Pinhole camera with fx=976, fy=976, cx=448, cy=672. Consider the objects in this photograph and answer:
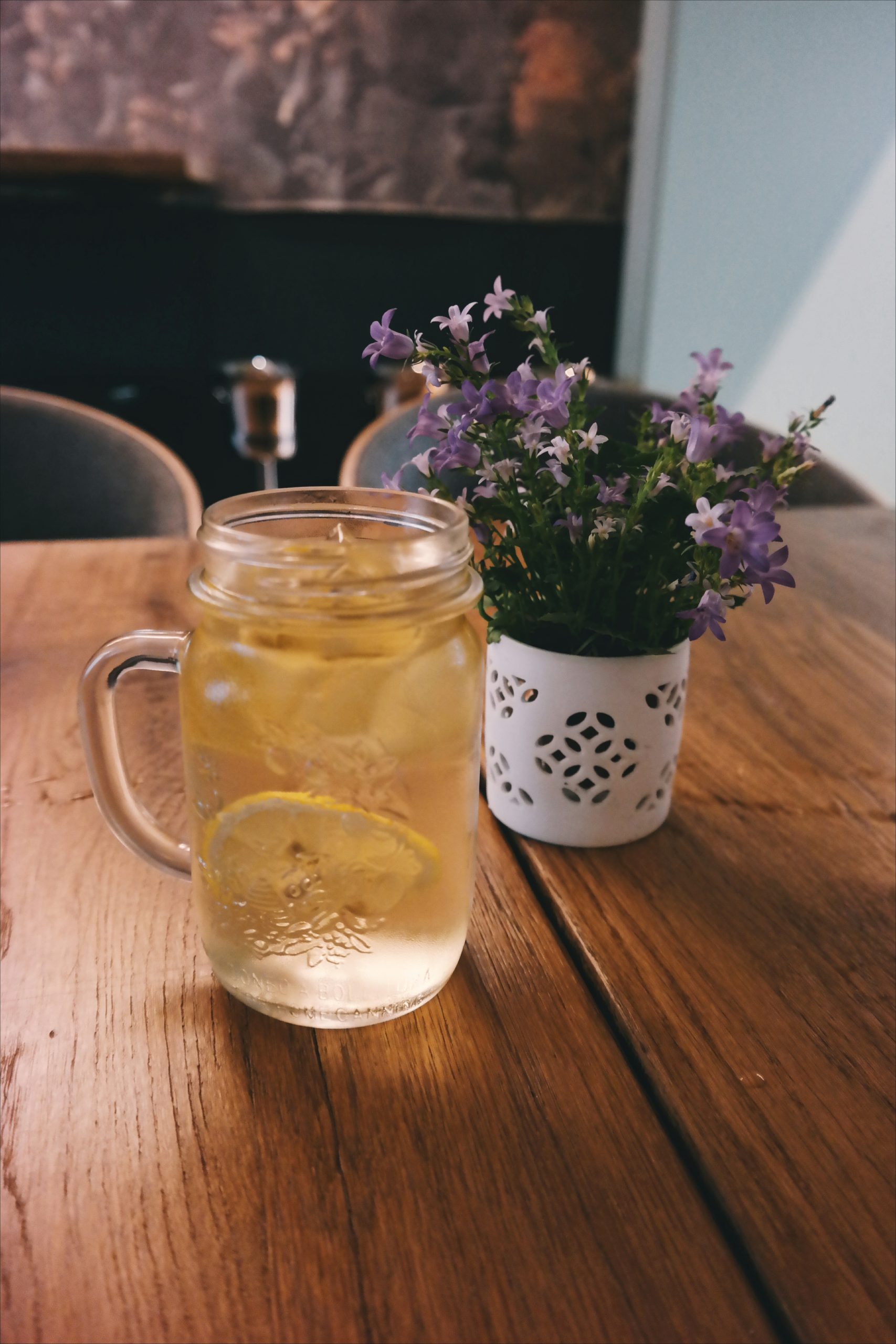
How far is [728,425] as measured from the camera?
1.50 feet

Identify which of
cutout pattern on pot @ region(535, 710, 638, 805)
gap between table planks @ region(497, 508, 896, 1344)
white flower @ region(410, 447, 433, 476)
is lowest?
gap between table planks @ region(497, 508, 896, 1344)

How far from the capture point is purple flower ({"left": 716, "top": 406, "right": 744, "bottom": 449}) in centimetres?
45

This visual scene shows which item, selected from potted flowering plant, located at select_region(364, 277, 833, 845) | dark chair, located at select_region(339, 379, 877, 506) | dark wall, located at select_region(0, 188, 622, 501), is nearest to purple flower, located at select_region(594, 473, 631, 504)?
potted flowering plant, located at select_region(364, 277, 833, 845)

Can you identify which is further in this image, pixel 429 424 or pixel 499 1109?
pixel 429 424

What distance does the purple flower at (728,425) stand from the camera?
17.7 inches

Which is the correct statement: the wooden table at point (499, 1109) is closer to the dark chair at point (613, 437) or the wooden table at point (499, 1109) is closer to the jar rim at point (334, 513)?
the jar rim at point (334, 513)

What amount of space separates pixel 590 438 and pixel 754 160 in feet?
6.75

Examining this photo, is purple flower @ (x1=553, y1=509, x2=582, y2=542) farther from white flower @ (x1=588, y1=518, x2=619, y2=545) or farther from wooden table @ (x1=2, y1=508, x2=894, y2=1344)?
wooden table @ (x1=2, y1=508, x2=894, y2=1344)

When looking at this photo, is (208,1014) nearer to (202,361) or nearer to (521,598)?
(521,598)

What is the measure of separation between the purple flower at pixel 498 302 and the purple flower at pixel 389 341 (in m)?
0.04

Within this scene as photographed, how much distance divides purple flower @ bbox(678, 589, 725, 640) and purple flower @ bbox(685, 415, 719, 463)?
57 mm

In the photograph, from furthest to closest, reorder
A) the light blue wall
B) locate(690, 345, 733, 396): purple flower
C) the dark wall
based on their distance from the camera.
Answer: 1. the dark wall
2. the light blue wall
3. locate(690, 345, 733, 396): purple flower

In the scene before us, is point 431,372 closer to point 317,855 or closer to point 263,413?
point 317,855

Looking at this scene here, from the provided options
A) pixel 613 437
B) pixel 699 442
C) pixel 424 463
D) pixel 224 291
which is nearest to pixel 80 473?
pixel 613 437
